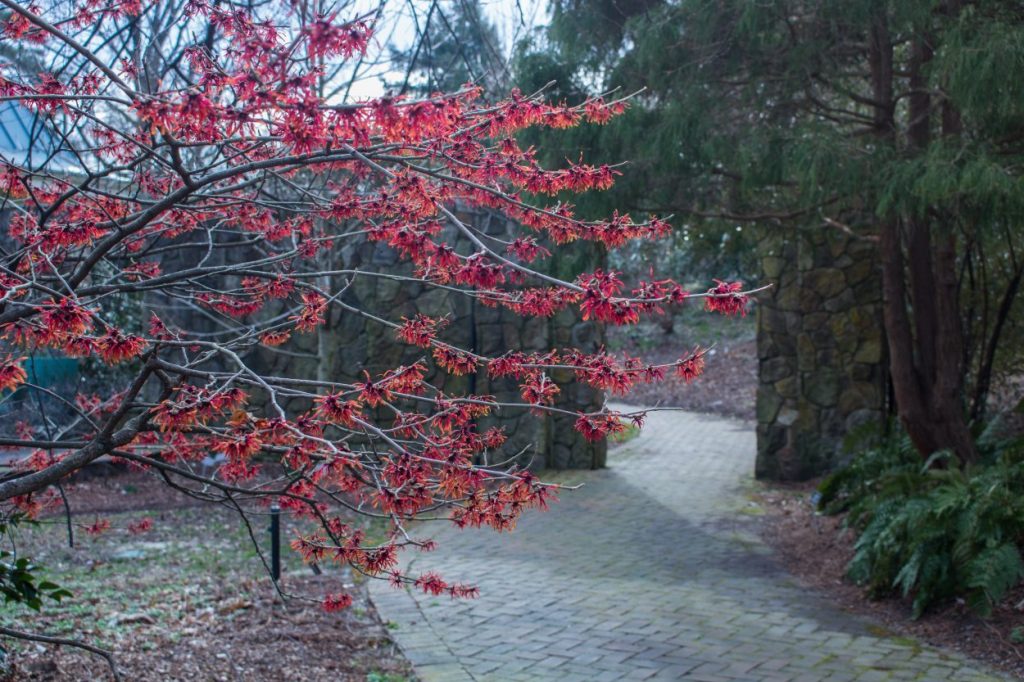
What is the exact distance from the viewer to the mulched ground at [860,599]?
5.37m

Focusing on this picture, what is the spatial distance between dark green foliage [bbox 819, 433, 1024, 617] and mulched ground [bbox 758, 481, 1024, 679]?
11 cm

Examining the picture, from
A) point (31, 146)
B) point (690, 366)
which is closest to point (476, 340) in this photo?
point (31, 146)

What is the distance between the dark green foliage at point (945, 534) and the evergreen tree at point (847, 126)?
0.78m

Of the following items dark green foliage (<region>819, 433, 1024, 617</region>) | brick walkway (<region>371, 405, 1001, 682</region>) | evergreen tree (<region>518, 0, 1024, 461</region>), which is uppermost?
evergreen tree (<region>518, 0, 1024, 461</region>)

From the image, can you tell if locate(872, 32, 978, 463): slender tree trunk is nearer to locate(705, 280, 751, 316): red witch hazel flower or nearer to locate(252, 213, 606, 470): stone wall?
locate(252, 213, 606, 470): stone wall

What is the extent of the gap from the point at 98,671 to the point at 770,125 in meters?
5.14

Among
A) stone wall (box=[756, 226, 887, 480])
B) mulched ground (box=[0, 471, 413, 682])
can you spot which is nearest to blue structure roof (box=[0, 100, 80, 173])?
mulched ground (box=[0, 471, 413, 682])

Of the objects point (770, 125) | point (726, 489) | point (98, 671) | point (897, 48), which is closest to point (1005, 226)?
point (770, 125)

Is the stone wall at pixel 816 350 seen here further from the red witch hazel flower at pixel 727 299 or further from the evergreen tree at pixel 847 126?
the red witch hazel flower at pixel 727 299

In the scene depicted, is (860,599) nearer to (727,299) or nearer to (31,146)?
(727,299)

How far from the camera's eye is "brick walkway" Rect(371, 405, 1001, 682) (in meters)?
5.14

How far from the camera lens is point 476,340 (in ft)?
35.8

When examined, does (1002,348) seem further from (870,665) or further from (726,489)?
(870,665)

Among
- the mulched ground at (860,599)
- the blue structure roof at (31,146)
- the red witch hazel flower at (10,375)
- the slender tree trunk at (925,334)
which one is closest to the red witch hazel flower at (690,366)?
the red witch hazel flower at (10,375)
